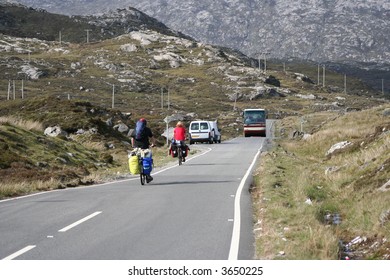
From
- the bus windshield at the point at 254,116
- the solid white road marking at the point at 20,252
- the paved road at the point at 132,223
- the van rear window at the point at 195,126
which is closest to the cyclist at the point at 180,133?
the paved road at the point at 132,223

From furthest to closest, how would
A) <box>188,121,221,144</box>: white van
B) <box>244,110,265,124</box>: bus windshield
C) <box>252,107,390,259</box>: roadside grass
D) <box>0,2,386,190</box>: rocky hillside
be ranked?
<box>244,110,265,124</box>: bus windshield → <box>188,121,221,144</box>: white van → <box>0,2,386,190</box>: rocky hillside → <box>252,107,390,259</box>: roadside grass

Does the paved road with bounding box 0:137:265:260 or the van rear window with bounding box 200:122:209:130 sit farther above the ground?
the paved road with bounding box 0:137:265:260

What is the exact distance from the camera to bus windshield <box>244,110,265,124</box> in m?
60.4

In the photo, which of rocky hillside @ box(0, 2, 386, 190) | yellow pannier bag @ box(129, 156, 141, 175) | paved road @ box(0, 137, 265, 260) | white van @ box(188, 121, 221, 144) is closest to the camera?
paved road @ box(0, 137, 265, 260)

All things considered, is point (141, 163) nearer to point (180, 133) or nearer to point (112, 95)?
point (180, 133)

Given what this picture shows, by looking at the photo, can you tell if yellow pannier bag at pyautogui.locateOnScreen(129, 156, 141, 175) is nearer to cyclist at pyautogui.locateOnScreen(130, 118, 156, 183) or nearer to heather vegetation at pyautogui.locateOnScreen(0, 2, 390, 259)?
cyclist at pyautogui.locateOnScreen(130, 118, 156, 183)

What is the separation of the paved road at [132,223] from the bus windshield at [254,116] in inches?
1683

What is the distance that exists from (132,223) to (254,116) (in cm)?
5116

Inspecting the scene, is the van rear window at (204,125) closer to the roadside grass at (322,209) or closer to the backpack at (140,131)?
the roadside grass at (322,209)

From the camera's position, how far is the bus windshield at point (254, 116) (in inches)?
2378

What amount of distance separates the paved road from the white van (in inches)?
1189

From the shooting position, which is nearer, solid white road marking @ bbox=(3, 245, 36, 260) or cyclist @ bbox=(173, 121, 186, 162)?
solid white road marking @ bbox=(3, 245, 36, 260)

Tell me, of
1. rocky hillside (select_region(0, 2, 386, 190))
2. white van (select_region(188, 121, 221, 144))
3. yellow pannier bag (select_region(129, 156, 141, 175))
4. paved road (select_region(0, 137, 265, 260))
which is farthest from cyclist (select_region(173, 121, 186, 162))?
white van (select_region(188, 121, 221, 144))

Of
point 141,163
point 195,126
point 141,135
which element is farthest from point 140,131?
point 195,126
